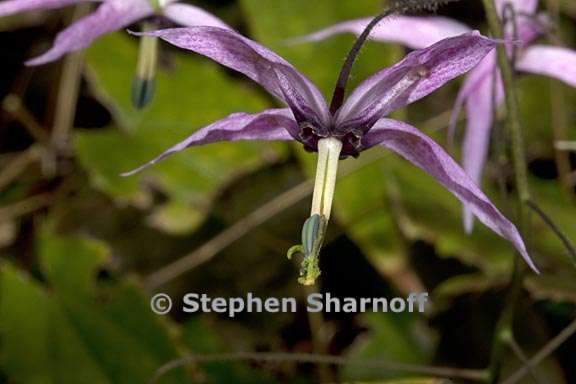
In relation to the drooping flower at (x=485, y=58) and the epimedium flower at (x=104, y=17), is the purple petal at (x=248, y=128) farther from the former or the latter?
the drooping flower at (x=485, y=58)

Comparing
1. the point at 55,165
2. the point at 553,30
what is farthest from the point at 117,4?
the point at 55,165

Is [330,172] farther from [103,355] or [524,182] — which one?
[103,355]

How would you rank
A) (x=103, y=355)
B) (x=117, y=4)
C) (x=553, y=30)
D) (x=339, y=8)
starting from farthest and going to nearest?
(x=339, y=8) < (x=103, y=355) < (x=553, y=30) < (x=117, y=4)

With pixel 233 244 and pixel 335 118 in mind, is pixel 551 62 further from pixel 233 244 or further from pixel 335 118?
pixel 233 244

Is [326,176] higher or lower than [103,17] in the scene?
lower

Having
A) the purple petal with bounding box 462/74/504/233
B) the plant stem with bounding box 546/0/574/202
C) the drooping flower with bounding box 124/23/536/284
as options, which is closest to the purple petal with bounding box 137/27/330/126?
the drooping flower with bounding box 124/23/536/284

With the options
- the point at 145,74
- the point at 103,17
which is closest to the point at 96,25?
the point at 103,17
